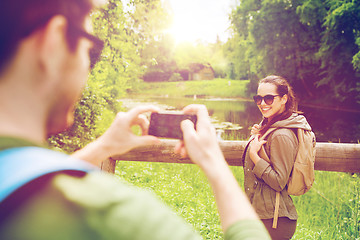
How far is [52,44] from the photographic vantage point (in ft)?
1.80

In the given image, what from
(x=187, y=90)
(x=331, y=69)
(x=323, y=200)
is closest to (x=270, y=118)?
(x=323, y=200)

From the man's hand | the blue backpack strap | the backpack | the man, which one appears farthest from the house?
the blue backpack strap

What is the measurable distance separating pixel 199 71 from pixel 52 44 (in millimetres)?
67397

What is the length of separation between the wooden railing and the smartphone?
1.99m

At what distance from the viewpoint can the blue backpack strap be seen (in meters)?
0.43

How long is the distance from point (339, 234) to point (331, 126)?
47.0ft

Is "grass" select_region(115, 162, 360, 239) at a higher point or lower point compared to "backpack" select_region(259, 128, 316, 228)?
lower

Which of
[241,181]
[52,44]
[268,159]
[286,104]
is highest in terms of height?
[52,44]

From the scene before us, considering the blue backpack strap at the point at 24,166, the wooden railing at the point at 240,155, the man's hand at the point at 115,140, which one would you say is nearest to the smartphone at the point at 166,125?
the man's hand at the point at 115,140

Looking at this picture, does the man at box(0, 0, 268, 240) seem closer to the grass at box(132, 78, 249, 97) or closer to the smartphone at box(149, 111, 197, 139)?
the smartphone at box(149, 111, 197, 139)

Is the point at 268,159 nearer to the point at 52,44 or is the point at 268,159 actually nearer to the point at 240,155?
the point at 240,155

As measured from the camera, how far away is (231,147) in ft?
10.0

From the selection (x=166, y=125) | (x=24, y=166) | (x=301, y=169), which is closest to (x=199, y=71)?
(x=301, y=169)

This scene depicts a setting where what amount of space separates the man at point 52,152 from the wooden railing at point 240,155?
2.40 m
